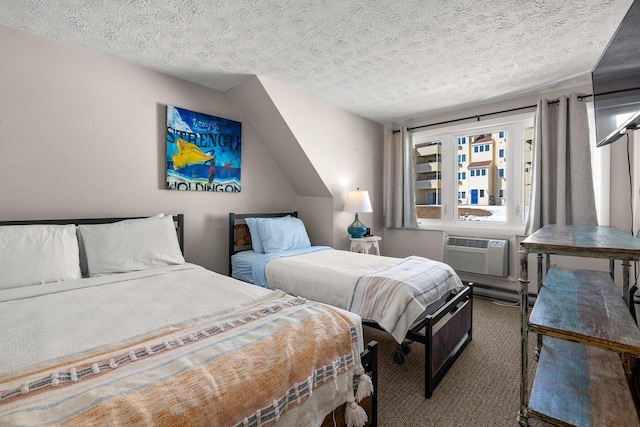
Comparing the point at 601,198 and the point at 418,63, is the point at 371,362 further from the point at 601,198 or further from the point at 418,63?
the point at 601,198

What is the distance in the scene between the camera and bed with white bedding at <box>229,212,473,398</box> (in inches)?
75.4

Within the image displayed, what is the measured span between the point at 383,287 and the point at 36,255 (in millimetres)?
2191

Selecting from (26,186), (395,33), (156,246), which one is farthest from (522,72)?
(26,186)

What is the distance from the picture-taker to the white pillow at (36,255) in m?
1.73

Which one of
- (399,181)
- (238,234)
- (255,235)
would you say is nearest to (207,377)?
(255,235)

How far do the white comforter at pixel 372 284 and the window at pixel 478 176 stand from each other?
1789mm

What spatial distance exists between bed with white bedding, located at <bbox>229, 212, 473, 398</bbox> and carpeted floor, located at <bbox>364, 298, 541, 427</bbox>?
0.28ft

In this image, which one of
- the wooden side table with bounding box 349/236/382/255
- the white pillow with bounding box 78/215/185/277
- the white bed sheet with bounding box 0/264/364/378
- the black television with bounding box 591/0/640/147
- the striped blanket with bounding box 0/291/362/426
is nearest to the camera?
the striped blanket with bounding box 0/291/362/426

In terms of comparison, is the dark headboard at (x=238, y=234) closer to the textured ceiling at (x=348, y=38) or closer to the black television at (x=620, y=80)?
the textured ceiling at (x=348, y=38)

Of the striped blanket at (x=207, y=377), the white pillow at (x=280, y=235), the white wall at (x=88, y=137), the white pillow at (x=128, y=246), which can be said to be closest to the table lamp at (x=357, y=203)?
the white pillow at (x=280, y=235)

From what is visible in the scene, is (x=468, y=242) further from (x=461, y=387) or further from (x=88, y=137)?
(x=88, y=137)

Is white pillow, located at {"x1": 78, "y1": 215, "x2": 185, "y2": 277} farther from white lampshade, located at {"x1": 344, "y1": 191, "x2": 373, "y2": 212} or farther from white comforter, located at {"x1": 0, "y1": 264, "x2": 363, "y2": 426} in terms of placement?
white lampshade, located at {"x1": 344, "y1": 191, "x2": 373, "y2": 212}

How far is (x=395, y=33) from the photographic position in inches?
85.0

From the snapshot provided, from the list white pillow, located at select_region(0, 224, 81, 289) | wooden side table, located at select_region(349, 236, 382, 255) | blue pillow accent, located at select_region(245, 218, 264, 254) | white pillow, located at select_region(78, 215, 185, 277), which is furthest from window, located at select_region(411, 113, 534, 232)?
white pillow, located at select_region(0, 224, 81, 289)
